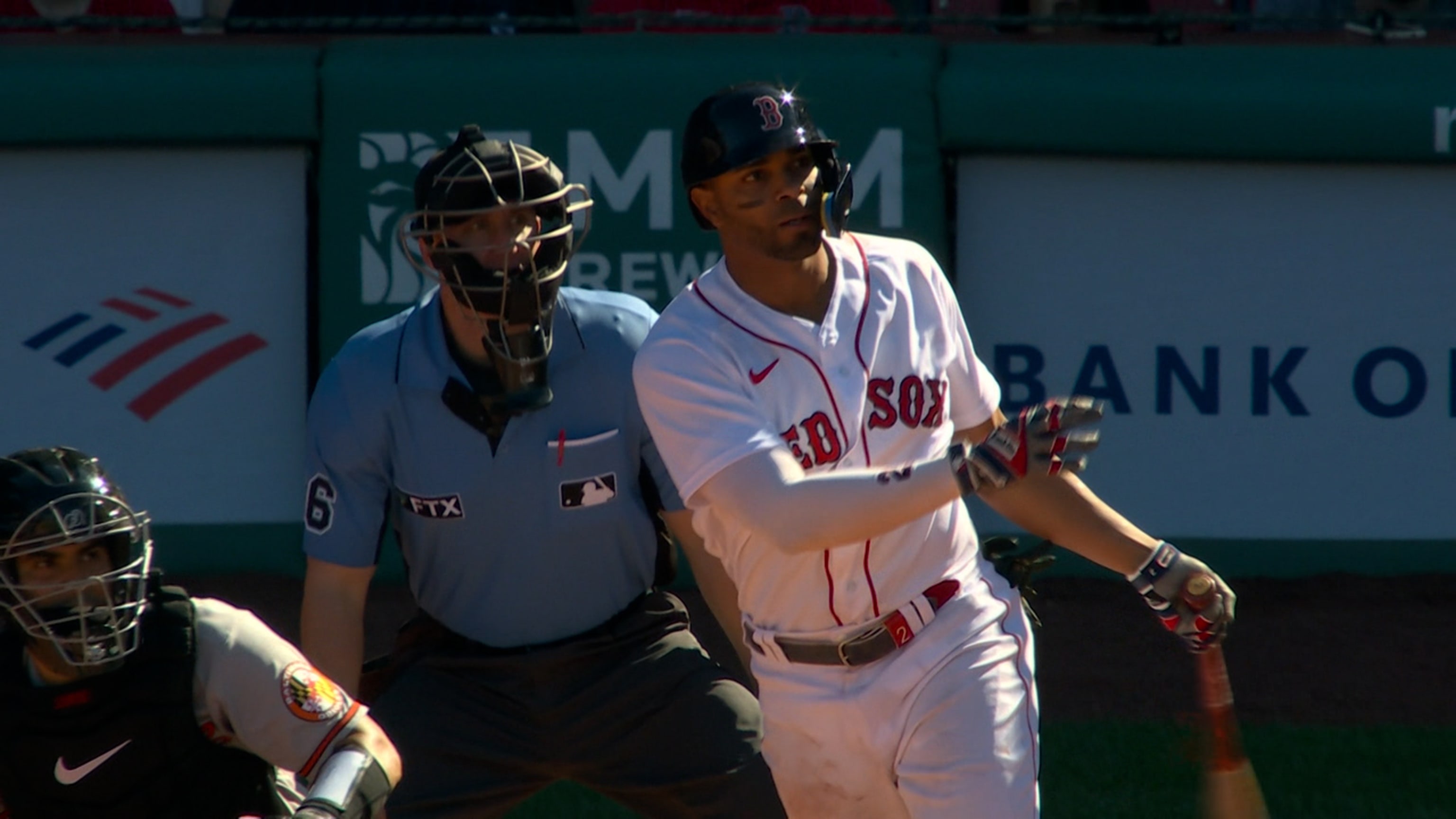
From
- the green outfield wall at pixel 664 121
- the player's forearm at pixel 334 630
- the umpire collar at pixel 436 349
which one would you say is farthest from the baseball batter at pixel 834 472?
the green outfield wall at pixel 664 121

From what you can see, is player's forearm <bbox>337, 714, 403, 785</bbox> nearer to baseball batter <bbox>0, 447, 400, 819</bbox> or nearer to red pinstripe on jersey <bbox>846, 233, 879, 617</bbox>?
baseball batter <bbox>0, 447, 400, 819</bbox>

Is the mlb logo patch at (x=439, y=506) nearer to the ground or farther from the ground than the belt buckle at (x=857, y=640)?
farther from the ground

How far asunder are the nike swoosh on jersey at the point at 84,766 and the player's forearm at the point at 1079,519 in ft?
5.36

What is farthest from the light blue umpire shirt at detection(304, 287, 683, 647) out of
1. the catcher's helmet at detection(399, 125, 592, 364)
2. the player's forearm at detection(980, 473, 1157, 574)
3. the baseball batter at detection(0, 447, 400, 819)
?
the player's forearm at detection(980, 473, 1157, 574)

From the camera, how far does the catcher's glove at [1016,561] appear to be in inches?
146

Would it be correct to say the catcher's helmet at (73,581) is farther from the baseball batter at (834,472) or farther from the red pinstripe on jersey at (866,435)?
the red pinstripe on jersey at (866,435)

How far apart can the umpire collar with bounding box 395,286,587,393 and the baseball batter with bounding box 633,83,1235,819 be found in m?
0.51

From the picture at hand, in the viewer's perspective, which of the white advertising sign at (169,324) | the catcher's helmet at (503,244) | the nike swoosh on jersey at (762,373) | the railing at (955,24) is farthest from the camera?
the railing at (955,24)

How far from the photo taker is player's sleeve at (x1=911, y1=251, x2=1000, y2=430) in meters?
3.73

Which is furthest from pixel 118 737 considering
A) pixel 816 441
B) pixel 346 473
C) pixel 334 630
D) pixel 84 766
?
pixel 816 441

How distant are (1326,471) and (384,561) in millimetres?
3741

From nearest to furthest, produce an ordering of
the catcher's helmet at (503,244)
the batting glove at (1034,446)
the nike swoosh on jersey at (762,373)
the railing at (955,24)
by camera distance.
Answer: the batting glove at (1034,446) → the nike swoosh on jersey at (762,373) → the catcher's helmet at (503,244) → the railing at (955,24)

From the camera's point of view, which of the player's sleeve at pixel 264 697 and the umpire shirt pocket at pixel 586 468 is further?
the umpire shirt pocket at pixel 586 468

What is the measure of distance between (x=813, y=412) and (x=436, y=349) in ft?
3.22
